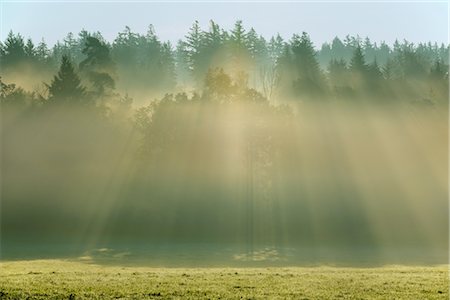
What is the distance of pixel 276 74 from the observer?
135 metres

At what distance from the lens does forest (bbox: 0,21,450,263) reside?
76062mm

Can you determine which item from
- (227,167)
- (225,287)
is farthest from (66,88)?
(225,287)

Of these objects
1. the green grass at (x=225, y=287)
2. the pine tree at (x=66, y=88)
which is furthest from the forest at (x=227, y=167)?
the green grass at (x=225, y=287)

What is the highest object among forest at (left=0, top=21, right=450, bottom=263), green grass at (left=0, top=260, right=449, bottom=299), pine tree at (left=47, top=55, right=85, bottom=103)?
pine tree at (left=47, top=55, right=85, bottom=103)

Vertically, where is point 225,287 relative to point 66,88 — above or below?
below

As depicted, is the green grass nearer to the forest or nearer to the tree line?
the forest

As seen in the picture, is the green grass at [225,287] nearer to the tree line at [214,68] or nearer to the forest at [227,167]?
the forest at [227,167]

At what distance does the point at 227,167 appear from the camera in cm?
8231

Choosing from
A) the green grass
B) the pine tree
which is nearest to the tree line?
the pine tree

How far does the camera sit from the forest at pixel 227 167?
76.1 metres

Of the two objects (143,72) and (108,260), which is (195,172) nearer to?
(108,260)

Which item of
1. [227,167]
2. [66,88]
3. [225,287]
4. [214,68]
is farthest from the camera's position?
[214,68]

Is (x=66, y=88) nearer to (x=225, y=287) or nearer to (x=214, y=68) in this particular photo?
(x=214, y=68)

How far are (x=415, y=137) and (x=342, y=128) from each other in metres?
12.9
